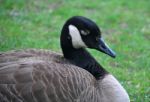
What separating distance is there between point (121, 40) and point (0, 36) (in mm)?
2394

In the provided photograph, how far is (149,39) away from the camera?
9.63 meters

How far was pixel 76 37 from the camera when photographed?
19.7 feet

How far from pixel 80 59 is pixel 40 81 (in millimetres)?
912

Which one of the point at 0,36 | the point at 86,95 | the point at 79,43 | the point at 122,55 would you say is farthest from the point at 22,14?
the point at 86,95

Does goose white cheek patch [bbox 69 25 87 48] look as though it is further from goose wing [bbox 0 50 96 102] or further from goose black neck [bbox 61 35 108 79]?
goose wing [bbox 0 50 96 102]

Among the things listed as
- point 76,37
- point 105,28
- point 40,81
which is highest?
point 76,37

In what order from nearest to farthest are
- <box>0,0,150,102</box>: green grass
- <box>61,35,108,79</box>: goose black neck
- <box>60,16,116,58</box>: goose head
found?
<box>60,16,116,58</box>: goose head
<box>61,35,108,79</box>: goose black neck
<box>0,0,150,102</box>: green grass

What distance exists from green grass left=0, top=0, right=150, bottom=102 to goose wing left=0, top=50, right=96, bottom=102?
60.6 inches

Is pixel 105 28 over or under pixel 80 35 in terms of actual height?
under

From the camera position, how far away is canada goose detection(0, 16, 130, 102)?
208 inches

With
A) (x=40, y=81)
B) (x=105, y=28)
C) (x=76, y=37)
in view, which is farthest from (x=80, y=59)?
(x=105, y=28)

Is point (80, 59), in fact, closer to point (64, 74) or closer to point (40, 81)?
point (64, 74)

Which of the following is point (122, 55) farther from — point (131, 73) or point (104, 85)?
point (104, 85)

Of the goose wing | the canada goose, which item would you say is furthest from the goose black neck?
the goose wing
